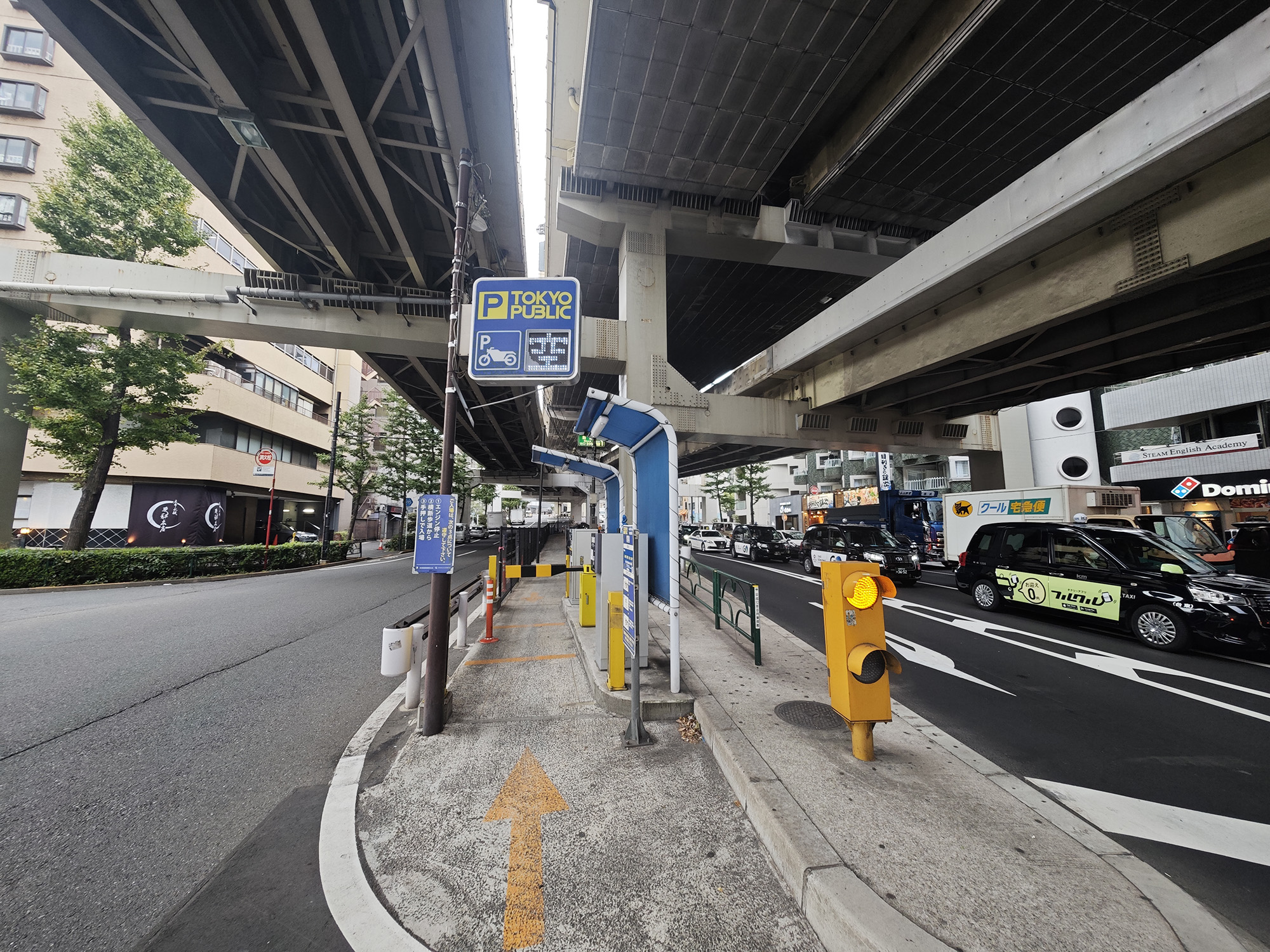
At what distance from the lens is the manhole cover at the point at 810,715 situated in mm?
4195

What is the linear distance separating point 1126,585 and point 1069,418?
26.2 metres

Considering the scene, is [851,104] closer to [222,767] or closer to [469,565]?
[222,767]

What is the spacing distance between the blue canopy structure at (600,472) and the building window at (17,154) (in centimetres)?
3429

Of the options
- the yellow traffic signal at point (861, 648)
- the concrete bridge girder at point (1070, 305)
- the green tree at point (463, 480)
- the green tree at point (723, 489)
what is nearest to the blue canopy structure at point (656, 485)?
the yellow traffic signal at point (861, 648)

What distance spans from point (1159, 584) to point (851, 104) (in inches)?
394

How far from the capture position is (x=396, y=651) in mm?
4477

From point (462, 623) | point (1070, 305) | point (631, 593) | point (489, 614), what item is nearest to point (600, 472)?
point (489, 614)

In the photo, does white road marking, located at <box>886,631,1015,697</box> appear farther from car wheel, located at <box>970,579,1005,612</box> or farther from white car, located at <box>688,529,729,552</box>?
white car, located at <box>688,529,729,552</box>

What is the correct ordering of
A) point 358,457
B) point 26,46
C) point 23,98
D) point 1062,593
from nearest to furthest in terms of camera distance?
1. point 1062,593
2. point 23,98
3. point 26,46
4. point 358,457

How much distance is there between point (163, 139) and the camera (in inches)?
327

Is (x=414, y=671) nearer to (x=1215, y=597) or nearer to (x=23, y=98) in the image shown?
(x=1215, y=597)

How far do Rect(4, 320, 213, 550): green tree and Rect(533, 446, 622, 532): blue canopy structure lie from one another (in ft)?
45.6

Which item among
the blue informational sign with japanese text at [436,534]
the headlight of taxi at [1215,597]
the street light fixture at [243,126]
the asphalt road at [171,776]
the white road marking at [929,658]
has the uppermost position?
the street light fixture at [243,126]

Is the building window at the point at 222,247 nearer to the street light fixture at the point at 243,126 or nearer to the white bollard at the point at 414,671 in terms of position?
the street light fixture at the point at 243,126
